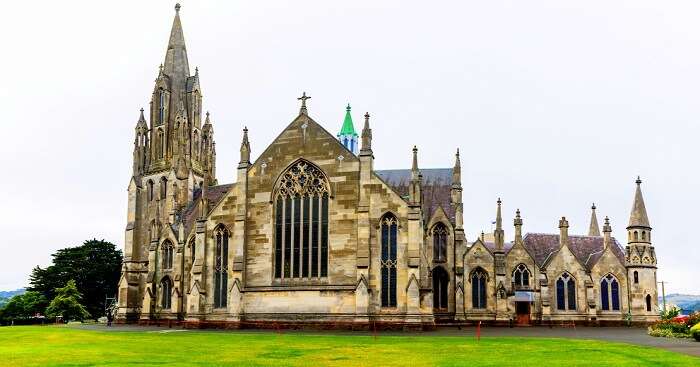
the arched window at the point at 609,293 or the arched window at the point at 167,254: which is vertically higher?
the arched window at the point at 167,254

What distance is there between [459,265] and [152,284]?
29.7m

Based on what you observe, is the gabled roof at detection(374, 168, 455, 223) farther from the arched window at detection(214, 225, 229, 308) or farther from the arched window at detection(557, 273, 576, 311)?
the arched window at detection(214, 225, 229, 308)

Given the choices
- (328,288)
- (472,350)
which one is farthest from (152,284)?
(472,350)

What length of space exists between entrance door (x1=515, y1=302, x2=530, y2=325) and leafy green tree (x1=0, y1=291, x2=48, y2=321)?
179 ft

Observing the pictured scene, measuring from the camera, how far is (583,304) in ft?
217

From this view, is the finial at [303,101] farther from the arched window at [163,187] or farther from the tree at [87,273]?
the tree at [87,273]

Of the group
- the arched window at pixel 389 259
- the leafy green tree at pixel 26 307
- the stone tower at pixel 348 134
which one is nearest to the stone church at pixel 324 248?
the arched window at pixel 389 259

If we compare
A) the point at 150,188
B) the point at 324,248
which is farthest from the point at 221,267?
the point at 150,188

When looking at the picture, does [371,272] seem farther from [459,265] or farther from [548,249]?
[548,249]

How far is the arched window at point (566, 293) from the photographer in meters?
66.3

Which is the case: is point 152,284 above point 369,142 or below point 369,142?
below

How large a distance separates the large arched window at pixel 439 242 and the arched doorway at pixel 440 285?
0.96 metres

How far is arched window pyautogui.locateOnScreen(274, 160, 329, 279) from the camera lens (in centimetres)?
5500

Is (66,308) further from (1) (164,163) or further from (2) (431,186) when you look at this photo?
(2) (431,186)
